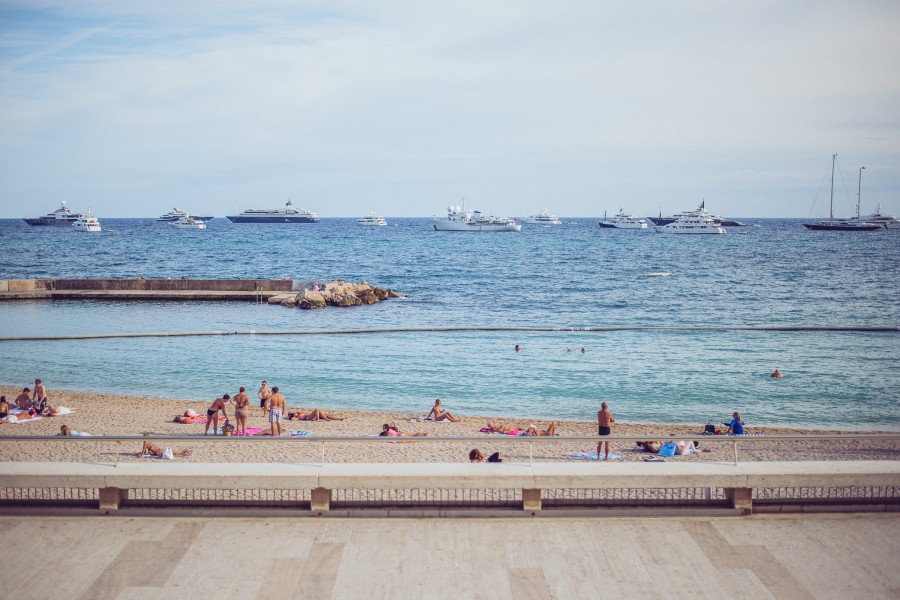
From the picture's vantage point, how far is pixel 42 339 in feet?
119

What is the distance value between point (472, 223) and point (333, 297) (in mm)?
115880

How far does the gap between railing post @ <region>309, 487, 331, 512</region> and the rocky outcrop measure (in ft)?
136

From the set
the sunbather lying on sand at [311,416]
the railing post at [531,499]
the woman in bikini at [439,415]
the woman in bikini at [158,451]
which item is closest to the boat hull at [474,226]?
the woman in bikini at [439,415]

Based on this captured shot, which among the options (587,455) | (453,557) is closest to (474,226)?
(587,455)

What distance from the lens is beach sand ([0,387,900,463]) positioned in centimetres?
1479

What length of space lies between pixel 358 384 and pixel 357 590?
794 inches

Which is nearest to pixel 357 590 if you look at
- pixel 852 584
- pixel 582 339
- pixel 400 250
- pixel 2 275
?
pixel 852 584

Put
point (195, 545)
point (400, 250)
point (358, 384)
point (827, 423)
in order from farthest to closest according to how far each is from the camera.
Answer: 1. point (400, 250)
2. point (358, 384)
3. point (827, 423)
4. point (195, 545)

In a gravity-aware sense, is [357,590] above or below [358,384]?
above

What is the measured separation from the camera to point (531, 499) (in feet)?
29.4

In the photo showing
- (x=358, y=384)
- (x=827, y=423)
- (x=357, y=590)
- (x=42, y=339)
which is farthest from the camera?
(x=42, y=339)

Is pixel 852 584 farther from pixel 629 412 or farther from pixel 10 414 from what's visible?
pixel 10 414

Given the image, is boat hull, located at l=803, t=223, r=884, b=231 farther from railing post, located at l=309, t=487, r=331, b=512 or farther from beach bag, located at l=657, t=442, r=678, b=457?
railing post, located at l=309, t=487, r=331, b=512

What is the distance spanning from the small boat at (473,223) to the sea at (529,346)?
3288 inches
